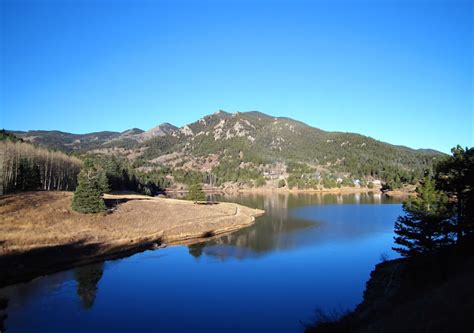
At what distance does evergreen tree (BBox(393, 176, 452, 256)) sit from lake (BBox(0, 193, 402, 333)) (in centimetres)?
727

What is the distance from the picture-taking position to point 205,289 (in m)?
34.9

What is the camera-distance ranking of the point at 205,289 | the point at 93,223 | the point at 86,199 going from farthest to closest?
the point at 86,199 < the point at 93,223 < the point at 205,289

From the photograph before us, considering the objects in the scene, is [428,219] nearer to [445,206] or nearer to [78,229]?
[445,206]

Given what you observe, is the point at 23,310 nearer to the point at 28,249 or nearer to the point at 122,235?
the point at 28,249

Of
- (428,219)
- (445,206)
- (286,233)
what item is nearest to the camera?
(428,219)

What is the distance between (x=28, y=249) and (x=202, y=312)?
26440mm

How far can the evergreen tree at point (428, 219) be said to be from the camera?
1169 inches

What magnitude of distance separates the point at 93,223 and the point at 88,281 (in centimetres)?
2174

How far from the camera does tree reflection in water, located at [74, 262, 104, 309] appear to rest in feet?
103

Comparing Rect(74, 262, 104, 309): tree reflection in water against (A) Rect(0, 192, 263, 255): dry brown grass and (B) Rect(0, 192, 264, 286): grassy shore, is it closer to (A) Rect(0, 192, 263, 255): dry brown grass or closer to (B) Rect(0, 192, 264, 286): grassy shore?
(B) Rect(0, 192, 264, 286): grassy shore

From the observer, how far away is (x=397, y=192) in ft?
586

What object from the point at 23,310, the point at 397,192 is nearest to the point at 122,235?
the point at 23,310

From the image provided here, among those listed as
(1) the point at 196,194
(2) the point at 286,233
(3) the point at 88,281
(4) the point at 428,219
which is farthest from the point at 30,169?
(4) the point at 428,219

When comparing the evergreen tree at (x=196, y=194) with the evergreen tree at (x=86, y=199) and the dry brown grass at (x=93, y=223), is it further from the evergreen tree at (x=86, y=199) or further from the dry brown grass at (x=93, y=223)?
the evergreen tree at (x=86, y=199)
